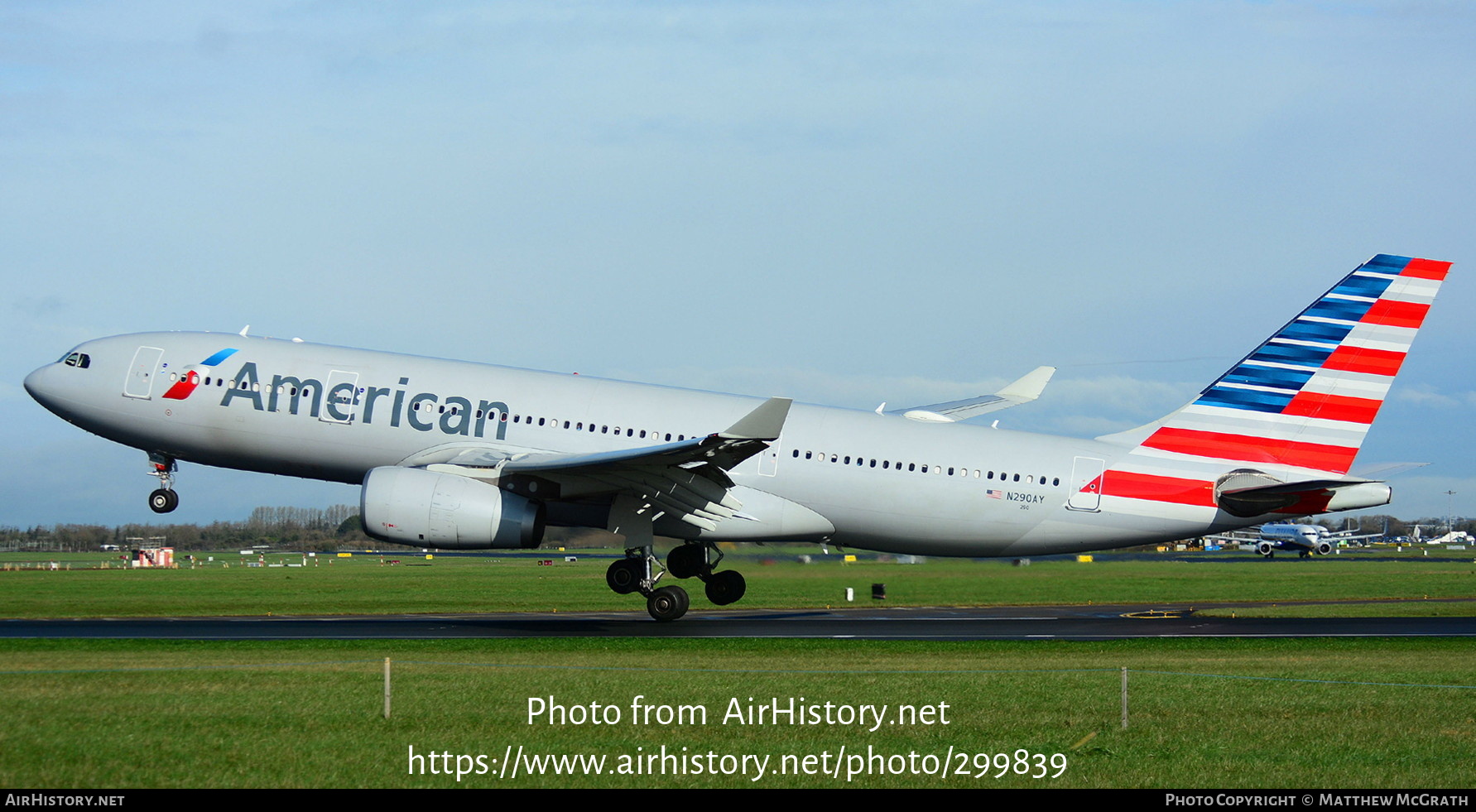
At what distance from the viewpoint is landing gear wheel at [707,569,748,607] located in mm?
35125

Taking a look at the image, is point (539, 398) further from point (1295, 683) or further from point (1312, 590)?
point (1312, 590)

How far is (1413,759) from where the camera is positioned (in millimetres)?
14508

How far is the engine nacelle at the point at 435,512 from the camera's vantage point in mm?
29281

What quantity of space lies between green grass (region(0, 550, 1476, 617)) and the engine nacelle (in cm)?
730

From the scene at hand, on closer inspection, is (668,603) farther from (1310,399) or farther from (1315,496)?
(1310,399)

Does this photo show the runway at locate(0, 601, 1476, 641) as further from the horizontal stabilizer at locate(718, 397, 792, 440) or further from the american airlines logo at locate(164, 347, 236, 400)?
the american airlines logo at locate(164, 347, 236, 400)

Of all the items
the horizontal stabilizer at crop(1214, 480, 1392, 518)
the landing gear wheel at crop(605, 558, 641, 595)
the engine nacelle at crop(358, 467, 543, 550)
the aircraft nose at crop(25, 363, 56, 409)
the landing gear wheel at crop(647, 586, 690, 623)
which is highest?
the aircraft nose at crop(25, 363, 56, 409)

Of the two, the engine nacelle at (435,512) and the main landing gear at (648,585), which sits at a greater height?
the engine nacelle at (435,512)

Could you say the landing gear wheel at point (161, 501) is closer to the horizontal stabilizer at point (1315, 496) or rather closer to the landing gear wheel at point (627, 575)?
the landing gear wheel at point (627, 575)

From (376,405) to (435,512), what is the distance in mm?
4219

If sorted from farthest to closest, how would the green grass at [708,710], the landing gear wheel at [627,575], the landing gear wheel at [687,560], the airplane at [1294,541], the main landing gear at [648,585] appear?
1. the airplane at [1294,541]
2. the landing gear wheel at [687,560]
3. the landing gear wheel at [627,575]
4. the main landing gear at [648,585]
5. the green grass at [708,710]

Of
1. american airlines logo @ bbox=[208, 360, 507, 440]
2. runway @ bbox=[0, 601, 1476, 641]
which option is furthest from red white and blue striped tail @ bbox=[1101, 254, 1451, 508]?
american airlines logo @ bbox=[208, 360, 507, 440]

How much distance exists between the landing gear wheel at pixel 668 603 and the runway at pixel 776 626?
0.28 m

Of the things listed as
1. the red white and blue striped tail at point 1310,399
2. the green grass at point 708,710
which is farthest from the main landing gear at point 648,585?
the red white and blue striped tail at point 1310,399
